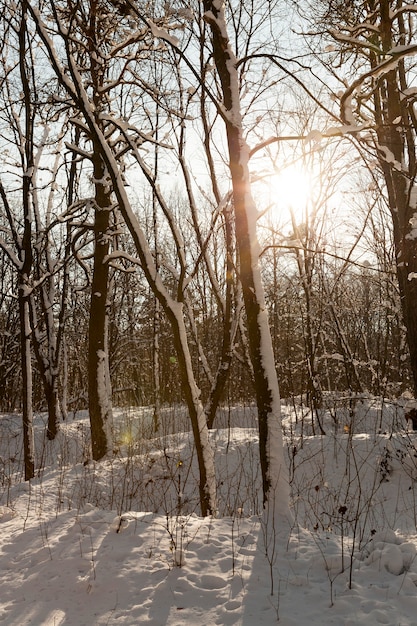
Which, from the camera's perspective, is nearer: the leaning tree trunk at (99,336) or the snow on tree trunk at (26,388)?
the snow on tree trunk at (26,388)

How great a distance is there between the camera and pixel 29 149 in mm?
7688

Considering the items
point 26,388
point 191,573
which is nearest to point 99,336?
point 26,388

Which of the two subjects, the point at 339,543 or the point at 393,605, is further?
the point at 339,543

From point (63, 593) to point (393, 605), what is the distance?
1.84 meters

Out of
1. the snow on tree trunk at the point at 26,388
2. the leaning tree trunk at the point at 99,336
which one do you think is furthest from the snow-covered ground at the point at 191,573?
the leaning tree trunk at the point at 99,336

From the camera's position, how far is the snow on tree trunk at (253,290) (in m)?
4.16

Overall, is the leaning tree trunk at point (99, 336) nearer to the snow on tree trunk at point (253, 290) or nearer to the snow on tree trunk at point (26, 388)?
the snow on tree trunk at point (26, 388)

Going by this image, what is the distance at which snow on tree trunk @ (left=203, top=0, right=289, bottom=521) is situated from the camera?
13.6 feet

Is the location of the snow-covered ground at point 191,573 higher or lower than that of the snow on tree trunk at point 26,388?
lower

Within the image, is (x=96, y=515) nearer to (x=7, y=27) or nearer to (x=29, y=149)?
(x=29, y=149)

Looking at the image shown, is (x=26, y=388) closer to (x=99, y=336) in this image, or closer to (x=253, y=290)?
(x=99, y=336)

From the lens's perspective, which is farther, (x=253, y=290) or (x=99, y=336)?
(x=99, y=336)

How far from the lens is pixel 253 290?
447 cm

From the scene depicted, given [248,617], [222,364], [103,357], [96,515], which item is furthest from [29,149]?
[248,617]
